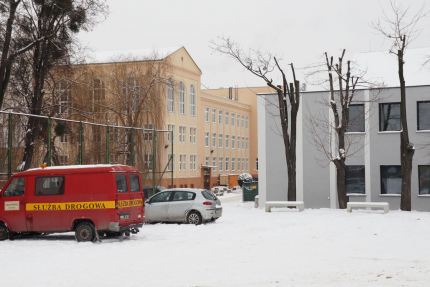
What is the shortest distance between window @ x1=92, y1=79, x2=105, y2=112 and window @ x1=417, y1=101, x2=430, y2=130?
20006mm

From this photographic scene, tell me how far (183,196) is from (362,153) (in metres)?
16.8

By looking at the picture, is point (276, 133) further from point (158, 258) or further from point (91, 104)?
point (158, 258)

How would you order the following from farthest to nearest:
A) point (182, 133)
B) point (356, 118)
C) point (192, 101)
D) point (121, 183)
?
1. point (192, 101)
2. point (182, 133)
3. point (356, 118)
4. point (121, 183)

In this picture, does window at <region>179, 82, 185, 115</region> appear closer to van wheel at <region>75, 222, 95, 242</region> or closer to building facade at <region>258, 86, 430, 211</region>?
building facade at <region>258, 86, 430, 211</region>

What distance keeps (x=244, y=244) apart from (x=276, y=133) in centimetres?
2351

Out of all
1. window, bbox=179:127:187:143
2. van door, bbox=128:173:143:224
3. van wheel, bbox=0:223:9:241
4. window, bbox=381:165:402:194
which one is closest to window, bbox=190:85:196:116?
window, bbox=179:127:187:143

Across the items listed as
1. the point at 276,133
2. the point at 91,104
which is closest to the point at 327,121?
the point at 276,133

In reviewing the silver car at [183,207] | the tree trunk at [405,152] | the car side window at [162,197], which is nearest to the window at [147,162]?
the car side window at [162,197]

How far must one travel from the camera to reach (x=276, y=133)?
137ft

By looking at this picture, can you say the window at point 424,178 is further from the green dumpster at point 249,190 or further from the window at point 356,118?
the green dumpster at point 249,190

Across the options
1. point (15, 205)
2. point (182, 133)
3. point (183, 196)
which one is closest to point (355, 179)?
point (183, 196)

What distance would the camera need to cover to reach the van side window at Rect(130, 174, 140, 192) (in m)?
20.7

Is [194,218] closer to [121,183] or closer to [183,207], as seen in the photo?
[183,207]

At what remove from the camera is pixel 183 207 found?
25.3 m
